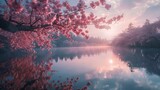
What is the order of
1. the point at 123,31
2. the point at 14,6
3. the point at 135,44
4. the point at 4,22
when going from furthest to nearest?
1. the point at 123,31
2. the point at 135,44
3. the point at 4,22
4. the point at 14,6

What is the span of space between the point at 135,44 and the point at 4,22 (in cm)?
5770

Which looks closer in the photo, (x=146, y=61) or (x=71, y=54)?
(x=146, y=61)

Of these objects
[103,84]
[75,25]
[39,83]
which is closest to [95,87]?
[103,84]

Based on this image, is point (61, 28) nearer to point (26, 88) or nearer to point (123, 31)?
point (26, 88)

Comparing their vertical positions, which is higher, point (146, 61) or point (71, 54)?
point (146, 61)

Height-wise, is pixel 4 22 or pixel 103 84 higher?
pixel 4 22

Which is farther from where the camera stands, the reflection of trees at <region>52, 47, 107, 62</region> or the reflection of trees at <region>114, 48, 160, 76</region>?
the reflection of trees at <region>52, 47, 107, 62</region>

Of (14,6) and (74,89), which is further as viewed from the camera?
(74,89)

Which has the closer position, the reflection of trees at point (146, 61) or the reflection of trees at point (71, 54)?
the reflection of trees at point (146, 61)

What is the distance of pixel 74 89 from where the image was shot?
41.7 feet

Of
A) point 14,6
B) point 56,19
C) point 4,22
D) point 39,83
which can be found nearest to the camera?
point 14,6

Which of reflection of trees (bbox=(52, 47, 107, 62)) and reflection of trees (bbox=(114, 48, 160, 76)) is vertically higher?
reflection of trees (bbox=(114, 48, 160, 76))

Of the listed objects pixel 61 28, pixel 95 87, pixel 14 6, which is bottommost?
pixel 95 87

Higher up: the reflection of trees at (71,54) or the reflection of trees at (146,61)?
the reflection of trees at (146,61)
